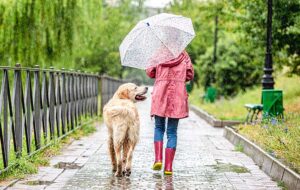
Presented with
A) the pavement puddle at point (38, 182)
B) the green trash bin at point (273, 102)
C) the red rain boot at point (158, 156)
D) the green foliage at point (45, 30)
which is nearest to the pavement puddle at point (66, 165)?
the red rain boot at point (158, 156)

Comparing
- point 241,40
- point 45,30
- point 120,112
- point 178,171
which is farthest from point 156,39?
point 241,40

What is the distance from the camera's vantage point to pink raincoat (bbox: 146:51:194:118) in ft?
29.1

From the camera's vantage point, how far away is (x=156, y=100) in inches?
353

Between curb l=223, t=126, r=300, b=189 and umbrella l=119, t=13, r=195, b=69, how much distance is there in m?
2.02

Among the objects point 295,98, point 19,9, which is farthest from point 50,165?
point 295,98

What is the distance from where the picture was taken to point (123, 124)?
8336 millimetres

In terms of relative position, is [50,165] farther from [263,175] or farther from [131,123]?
[263,175]

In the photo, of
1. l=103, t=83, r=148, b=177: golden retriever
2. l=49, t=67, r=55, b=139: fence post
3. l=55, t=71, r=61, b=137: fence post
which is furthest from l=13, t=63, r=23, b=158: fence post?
l=55, t=71, r=61, b=137: fence post

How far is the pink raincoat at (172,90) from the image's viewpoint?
29.1 ft

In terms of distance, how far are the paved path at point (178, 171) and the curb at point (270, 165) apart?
0.12m

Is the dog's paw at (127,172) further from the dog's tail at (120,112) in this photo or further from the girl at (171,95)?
the dog's tail at (120,112)

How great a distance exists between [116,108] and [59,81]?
4237 mm

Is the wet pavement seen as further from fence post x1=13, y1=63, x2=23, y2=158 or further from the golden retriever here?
fence post x1=13, y1=63, x2=23, y2=158

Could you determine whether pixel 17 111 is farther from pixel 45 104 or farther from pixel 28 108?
pixel 45 104
